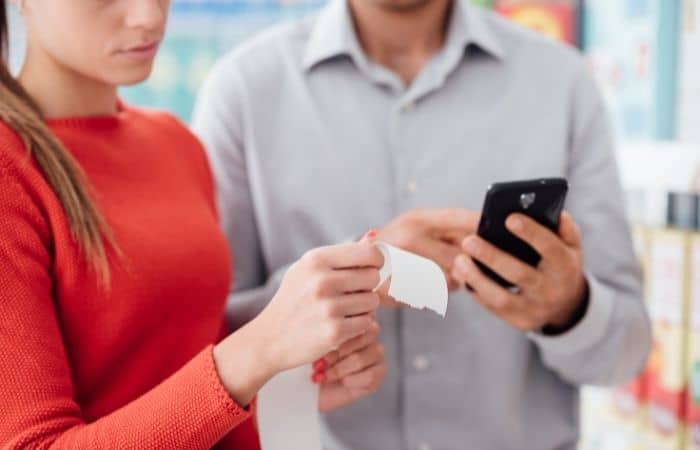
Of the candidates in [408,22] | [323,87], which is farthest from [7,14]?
[408,22]

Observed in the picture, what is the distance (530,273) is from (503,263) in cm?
5

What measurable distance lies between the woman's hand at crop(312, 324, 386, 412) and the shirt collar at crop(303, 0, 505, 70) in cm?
57

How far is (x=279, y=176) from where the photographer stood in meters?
1.39

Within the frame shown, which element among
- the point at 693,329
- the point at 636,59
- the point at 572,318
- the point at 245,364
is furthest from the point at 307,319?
the point at 636,59

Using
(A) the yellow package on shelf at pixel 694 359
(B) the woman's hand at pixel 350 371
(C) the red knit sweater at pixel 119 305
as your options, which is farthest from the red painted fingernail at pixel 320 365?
(A) the yellow package on shelf at pixel 694 359

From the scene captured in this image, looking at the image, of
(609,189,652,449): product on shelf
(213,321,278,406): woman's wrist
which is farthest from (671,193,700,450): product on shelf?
(213,321,278,406): woman's wrist

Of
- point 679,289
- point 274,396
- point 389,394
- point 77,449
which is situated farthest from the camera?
point 679,289

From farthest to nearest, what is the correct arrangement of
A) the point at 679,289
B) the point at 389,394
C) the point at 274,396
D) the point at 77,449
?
the point at 679,289 → the point at 389,394 → the point at 274,396 → the point at 77,449

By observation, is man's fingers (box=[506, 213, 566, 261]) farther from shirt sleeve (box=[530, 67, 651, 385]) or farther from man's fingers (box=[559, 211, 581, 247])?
shirt sleeve (box=[530, 67, 651, 385])

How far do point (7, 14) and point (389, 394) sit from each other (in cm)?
79

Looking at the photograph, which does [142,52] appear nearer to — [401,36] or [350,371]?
[350,371]

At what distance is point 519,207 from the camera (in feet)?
3.35

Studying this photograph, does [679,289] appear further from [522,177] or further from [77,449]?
[77,449]

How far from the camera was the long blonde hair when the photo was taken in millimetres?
874
